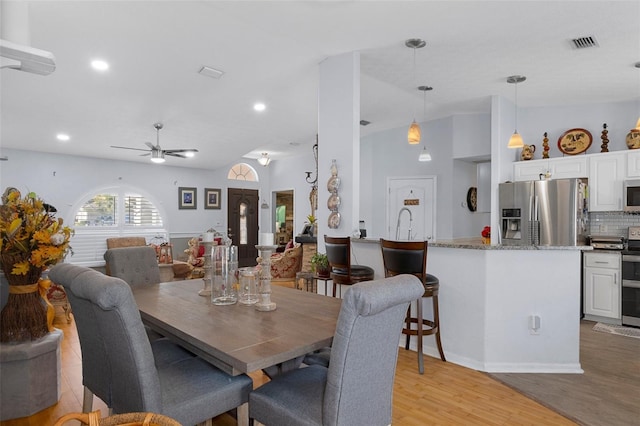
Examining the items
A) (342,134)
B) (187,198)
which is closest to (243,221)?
(187,198)

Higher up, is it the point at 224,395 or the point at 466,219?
the point at 466,219

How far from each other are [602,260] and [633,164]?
123 cm

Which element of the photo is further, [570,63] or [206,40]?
[570,63]

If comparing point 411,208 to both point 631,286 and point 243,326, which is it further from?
point 243,326

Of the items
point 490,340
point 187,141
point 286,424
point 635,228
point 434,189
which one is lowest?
point 490,340

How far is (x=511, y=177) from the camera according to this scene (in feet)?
18.3

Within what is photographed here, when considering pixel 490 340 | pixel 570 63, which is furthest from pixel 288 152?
pixel 490 340

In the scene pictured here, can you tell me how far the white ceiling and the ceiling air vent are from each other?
8 centimetres

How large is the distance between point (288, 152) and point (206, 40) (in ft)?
18.3

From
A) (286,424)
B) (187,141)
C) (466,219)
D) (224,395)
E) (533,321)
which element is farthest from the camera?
(187,141)

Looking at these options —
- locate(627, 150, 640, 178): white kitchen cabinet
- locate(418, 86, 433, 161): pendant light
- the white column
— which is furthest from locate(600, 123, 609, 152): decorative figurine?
the white column

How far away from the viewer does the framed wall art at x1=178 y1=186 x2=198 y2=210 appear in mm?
8992

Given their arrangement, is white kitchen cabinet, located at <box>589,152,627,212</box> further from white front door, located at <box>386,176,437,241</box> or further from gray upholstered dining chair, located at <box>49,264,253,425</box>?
gray upholstered dining chair, located at <box>49,264,253,425</box>

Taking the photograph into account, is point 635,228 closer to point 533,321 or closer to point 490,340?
point 533,321
